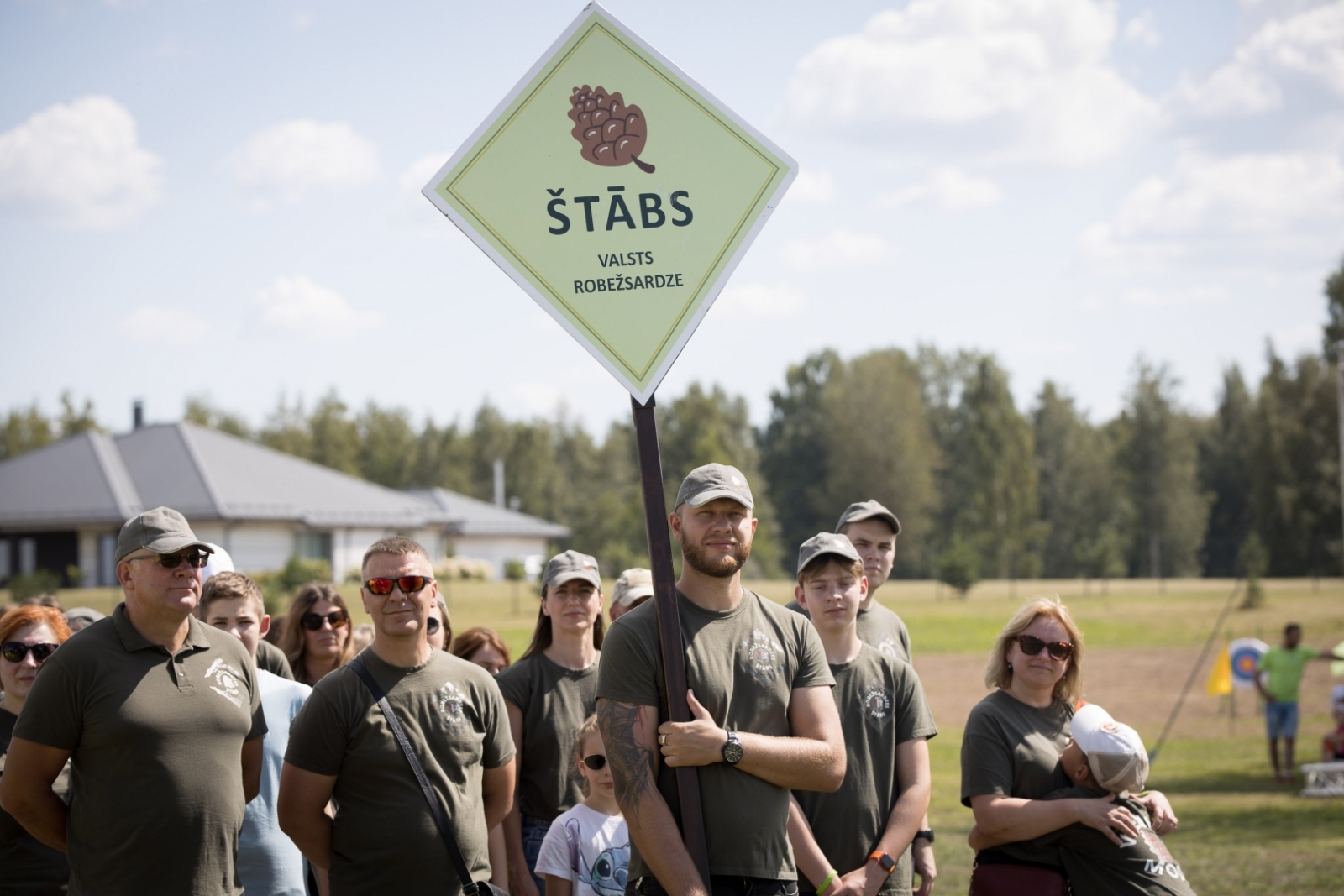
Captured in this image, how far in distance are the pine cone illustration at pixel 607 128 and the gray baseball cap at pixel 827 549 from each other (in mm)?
1734

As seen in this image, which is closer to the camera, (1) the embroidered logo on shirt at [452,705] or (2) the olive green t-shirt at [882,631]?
(1) the embroidered logo on shirt at [452,705]

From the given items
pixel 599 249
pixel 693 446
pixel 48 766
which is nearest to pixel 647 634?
pixel 599 249

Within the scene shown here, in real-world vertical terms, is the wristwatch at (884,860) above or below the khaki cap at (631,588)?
below

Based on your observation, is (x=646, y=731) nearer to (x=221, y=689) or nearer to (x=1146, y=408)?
(x=221, y=689)

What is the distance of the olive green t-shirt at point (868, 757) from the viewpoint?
429 cm

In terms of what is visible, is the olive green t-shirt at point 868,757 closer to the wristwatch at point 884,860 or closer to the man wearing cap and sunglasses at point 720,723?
the wristwatch at point 884,860

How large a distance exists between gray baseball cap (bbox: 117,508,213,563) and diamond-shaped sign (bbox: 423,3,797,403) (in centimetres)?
134

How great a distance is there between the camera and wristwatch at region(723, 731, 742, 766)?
3.19 m

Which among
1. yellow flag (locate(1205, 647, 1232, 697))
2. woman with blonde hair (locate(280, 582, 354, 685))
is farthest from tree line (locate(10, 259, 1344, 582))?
woman with blonde hair (locate(280, 582, 354, 685))

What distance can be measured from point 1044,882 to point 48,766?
324cm

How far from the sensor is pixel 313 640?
5.59 meters

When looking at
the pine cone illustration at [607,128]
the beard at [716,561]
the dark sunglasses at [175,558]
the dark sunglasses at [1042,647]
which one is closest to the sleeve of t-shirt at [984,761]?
the dark sunglasses at [1042,647]

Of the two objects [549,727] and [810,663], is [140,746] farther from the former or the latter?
[810,663]

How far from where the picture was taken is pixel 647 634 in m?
3.28
